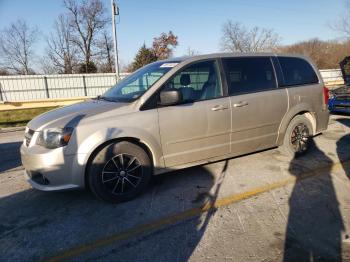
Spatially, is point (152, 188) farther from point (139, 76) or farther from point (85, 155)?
point (139, 76)

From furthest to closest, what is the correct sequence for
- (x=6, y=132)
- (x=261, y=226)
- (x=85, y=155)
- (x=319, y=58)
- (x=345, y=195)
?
(x=319, y=58) → (x=6, y=132) → (x=345, y=195) → (x=85, y=155) → (x=261, y=226)

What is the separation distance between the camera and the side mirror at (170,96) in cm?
371

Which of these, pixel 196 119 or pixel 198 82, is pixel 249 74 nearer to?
pixel 198 82

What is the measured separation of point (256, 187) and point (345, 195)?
3.56 ft

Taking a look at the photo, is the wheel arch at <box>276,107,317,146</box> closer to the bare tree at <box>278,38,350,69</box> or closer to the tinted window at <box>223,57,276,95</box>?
the tinted window at <box>223,57,276,95</box>

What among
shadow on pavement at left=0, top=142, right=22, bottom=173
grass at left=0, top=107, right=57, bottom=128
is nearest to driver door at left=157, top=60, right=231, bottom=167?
shadow on pavement at left=0, top=142, right=22, bottom=173

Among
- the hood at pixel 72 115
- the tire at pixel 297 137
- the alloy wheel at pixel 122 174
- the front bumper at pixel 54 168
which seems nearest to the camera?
the front bumper at pixel 54 168

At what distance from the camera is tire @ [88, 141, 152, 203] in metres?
3.53

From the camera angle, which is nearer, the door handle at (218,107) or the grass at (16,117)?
the door handle at (218,107)

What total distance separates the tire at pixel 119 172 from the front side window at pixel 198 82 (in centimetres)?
103

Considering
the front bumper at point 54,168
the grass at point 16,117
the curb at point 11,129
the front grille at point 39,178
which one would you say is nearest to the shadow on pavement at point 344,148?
the front bumper at point 54,168

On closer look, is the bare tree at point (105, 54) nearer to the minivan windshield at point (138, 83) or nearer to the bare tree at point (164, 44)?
the bare tree at point (164, 44)

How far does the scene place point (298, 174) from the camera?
4.39 m

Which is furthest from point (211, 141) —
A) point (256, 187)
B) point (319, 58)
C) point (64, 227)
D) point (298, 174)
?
point (319, 58)
